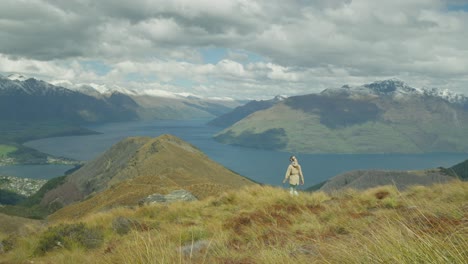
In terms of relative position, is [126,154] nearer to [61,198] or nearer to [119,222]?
[61,198]

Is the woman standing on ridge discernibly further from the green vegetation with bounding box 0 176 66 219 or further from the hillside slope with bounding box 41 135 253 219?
the green vegetation with bounding box 0 176 66 219

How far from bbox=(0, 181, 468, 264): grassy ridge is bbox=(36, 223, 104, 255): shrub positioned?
0.15ft

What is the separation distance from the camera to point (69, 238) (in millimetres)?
13398

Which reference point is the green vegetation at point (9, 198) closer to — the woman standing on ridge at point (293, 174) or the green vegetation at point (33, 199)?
the green vegetation at point (33, 199)

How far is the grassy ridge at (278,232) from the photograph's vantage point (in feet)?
16.3

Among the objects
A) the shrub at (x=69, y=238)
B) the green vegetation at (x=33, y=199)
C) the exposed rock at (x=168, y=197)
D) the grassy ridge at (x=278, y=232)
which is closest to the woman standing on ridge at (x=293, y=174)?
the grassy ridge at (x=278, y=232)

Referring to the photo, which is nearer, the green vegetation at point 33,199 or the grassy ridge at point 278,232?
the grassy ridge at point 278,232

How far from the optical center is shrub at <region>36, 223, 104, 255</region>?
12992mm

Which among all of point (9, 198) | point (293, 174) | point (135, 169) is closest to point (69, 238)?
point (293, 174)

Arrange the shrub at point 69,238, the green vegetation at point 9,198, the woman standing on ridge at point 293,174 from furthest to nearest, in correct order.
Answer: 1. the green vegetation at point 9,198
2. the woman standing on ridge at point 293,174
3. the shrub at point 69,238

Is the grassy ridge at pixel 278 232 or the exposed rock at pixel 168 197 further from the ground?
the grassy ridge at pixel 278 232

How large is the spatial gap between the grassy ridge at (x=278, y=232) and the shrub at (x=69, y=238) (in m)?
0.05

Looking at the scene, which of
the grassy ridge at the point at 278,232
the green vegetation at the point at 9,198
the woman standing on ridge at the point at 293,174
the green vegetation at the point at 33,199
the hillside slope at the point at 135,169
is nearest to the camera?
the grassy ridge at the point at 278,232

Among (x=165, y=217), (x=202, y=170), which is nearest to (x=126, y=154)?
(x=202, y=170)
